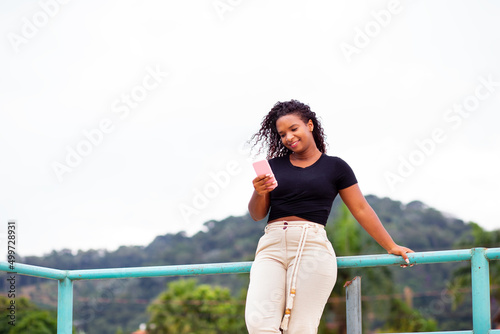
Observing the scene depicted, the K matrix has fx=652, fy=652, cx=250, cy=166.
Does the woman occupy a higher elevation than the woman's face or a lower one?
lower

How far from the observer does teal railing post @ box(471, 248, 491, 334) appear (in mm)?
2654

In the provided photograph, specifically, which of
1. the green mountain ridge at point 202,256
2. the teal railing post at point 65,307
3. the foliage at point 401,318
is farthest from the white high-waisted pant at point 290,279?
the green mountain ridge at point 202,256

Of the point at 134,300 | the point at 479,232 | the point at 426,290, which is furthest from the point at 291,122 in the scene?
the point at 134,300

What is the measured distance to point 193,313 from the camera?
31.0 meters

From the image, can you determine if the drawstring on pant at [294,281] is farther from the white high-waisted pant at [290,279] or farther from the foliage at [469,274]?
the foliage at [469,274]

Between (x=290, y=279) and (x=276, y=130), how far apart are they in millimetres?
905

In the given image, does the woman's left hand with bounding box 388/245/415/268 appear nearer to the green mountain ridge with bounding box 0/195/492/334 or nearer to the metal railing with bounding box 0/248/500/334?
the metal railing with bounding box 0/248/500/334

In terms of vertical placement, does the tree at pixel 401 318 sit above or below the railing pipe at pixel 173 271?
below

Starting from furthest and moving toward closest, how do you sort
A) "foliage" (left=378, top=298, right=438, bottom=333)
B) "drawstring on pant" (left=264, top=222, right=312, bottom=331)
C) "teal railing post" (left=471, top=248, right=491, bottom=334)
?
"foliage" (left=378, top=298, right=438, bottom=333), "drawstring on pant" (left=264, top=222, right=312, bottom=331), "teal railing post" (left=471, top=248, right=491, bottom=334)

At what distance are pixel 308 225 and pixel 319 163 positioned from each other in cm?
36

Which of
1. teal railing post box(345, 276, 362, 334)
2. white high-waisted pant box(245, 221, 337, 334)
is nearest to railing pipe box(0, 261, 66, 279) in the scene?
white high-waisted pant box(245, 221, 337, 334)

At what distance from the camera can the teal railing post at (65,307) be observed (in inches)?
124

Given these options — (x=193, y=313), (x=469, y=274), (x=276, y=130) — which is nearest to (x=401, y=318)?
(x=469, y=274)

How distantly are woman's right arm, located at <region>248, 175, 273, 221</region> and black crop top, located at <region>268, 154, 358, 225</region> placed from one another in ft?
0.13
